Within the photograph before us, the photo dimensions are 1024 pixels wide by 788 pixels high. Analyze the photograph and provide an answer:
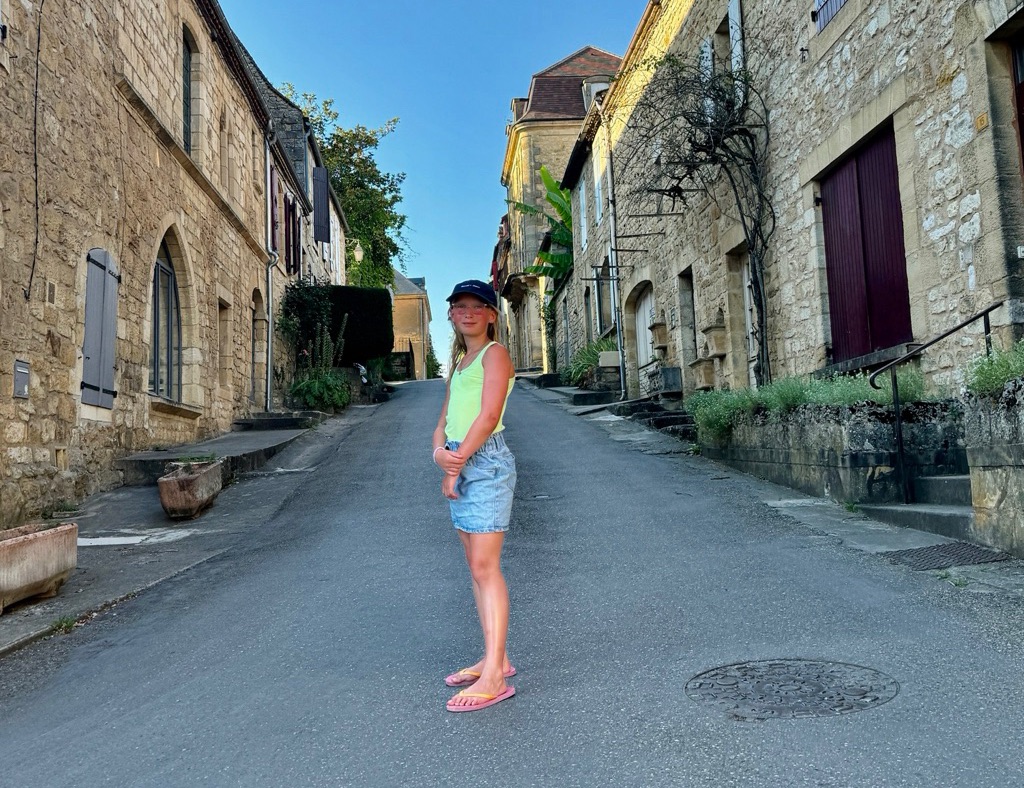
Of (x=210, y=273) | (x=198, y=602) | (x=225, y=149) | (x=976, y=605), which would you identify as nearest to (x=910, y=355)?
(x=976, y=605)

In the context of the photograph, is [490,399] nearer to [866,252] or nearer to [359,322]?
[866,252]

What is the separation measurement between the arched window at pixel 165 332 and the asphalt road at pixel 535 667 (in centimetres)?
597

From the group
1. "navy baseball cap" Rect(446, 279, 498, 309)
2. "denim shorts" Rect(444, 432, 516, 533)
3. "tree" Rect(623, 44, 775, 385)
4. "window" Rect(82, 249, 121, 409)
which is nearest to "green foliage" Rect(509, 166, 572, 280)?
"tree" Rect(623, 44, 775, 385)

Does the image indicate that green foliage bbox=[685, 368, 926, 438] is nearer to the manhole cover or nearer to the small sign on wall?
the manhole cover

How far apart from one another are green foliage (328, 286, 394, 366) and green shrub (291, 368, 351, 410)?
1.95m

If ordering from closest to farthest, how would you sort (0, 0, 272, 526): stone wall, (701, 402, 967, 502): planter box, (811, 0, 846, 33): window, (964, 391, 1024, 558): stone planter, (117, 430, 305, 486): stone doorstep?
(964, 391, 1024, 558): stone planter
(701, 402, 967, 502): planter box
(0, 0, 272, 526): stone wall
(811, 0, 846, 33): window
(117, 430, 305, 486): stone doorstep

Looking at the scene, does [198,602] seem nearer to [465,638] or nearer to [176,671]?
[176,671]

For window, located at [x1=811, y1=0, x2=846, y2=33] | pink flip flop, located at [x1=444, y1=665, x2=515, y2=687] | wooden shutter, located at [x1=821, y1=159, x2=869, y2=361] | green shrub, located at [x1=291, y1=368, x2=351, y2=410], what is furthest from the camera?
green shrub, located at [x1=291, y1=368, x2=351, y2=410]

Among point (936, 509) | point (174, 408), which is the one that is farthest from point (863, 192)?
point (174, 408)

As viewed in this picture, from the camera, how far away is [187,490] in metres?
7.96

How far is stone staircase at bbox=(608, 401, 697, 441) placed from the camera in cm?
1197

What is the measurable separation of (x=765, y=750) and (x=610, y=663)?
1000 mm

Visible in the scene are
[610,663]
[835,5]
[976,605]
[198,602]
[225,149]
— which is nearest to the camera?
[610,663]

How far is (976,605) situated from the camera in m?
4.07
